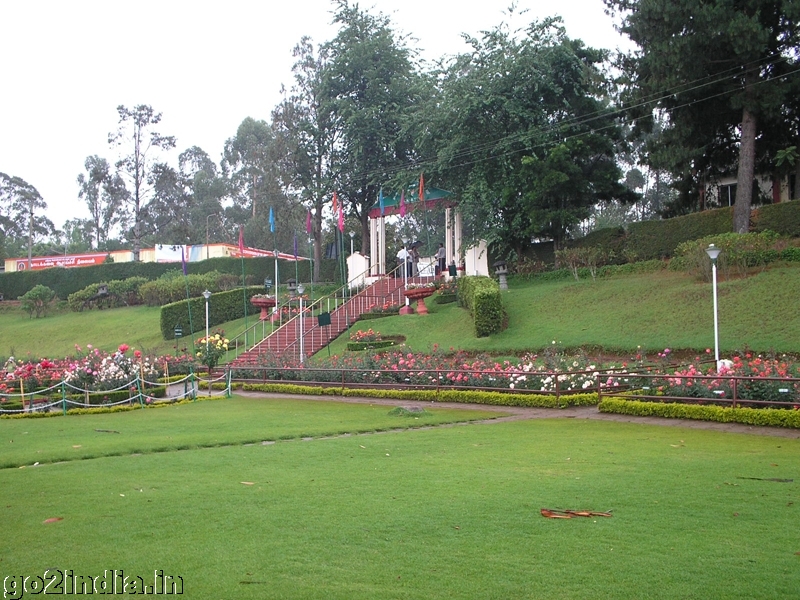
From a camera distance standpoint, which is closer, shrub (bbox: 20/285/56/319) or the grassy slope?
the grassy slope

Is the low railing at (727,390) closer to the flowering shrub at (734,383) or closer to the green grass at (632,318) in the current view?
the flowering shrub at (734,383)

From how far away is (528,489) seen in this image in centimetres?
749

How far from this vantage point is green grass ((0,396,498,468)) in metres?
10.9

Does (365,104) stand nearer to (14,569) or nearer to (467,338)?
(467,338)

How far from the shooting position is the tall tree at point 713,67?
25.7m

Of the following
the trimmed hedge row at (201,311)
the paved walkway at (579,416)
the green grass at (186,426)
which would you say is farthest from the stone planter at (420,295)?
the green grass at (186,426)

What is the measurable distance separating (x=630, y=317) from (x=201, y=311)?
21711 millimetres

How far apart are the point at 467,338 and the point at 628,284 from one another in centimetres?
640

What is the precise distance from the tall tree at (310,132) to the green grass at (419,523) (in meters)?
34.3

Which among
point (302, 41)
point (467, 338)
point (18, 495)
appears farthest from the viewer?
point (302, 41)

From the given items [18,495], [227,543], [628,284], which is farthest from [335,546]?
[628,284]

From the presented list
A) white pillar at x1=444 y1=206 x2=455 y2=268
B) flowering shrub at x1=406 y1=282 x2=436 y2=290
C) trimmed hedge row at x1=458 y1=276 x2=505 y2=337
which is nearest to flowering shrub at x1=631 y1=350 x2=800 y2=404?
trimmed hedge row at x1=458 y1=276 x2=505 y2=337

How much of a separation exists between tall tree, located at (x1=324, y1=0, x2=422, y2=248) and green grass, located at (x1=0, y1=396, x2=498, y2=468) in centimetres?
2418

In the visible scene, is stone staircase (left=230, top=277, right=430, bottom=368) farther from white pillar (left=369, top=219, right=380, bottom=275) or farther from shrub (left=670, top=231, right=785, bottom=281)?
shrub (left=670, top=231, right=785, bottom=281)
